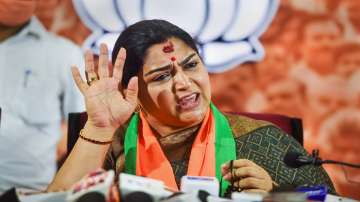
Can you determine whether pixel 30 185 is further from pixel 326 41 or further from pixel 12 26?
pixel 326 41

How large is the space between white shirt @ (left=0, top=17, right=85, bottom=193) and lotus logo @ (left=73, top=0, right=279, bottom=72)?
186 mm

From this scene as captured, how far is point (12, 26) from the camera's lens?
2154mm

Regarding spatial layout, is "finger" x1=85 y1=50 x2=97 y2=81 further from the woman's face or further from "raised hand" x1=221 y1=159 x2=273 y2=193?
"raised hand" x1=221 y1=159 x2=273 y2=193

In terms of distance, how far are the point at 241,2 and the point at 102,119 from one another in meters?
1.08

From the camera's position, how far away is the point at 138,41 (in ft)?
5.90

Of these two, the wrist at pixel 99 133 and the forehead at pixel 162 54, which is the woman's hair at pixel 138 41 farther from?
the wrist at pixel 99 133

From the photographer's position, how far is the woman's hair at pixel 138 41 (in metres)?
1.80

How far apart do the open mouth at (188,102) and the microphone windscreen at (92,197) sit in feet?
2.85

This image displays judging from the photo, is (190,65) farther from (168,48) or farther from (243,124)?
(243,124)

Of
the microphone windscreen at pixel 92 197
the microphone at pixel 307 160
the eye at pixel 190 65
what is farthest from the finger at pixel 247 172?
the microphone windscreen at pixel 92 197

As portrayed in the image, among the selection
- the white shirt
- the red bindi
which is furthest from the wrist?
the white shirt

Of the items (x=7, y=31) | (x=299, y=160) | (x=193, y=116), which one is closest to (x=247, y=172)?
(x=299, y=160)

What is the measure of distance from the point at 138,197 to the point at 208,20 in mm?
1515

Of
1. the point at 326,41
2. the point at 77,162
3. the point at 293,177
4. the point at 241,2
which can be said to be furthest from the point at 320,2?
the point at 77,162
